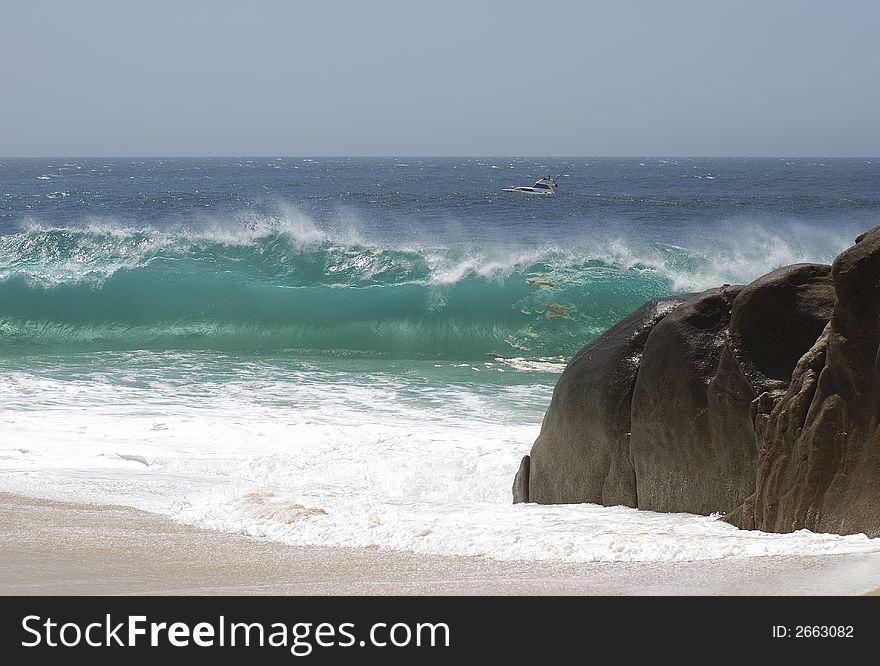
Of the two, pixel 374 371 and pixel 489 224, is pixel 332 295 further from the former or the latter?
pixel 489 224

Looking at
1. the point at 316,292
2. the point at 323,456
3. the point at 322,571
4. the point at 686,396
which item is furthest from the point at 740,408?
the point at 316,292

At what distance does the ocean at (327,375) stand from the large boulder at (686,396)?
31 centimetres

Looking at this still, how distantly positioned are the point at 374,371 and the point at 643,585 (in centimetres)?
987

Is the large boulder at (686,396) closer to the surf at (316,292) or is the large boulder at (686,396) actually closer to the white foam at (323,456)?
the white foam at (323,456)

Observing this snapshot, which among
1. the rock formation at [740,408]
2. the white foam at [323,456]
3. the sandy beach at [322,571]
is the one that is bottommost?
the white foam at [323,456]

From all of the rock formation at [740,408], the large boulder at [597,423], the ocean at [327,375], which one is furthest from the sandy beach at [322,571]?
the large boulder at [597,423]

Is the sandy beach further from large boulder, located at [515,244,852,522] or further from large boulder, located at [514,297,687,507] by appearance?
large boulder, located at [514,297,687,507]

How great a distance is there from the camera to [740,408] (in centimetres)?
505

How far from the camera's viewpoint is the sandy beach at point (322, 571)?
3.53 metres

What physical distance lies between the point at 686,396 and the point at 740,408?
1.17 feet

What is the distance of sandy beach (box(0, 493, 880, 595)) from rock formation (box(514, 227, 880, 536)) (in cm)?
73

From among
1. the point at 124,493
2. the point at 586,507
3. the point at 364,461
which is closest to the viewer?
the point at 586,507

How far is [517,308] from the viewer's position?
1881cm
